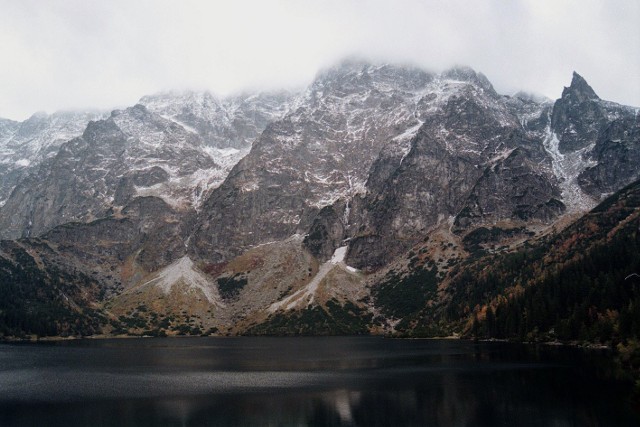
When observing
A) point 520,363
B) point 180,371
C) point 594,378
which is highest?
point 594,378

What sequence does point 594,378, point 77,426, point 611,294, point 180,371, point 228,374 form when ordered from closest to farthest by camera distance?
1. point 77,426
2. point 594,378
3. point 228,374
4. point 180,371
5. point 611,294

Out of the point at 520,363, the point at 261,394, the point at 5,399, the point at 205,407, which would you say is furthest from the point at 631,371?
the point at 5,399

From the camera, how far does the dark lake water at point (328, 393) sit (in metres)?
61.9

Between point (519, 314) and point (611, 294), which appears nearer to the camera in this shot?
point (611, 294)

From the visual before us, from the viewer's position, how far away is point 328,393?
267 feet

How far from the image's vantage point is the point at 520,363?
4274 inches

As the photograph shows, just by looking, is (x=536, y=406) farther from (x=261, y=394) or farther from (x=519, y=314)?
(x=519, y=314)

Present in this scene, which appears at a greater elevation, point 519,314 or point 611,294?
point 611,294

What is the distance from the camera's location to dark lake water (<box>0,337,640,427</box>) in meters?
61.9

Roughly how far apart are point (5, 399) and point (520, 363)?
91.4 metres

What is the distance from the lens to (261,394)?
8244 centimetres

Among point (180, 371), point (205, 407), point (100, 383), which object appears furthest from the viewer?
point (180, 371)

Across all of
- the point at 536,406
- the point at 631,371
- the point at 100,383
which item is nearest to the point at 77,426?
the point at 100,383

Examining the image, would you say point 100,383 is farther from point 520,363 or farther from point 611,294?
point 611,294
